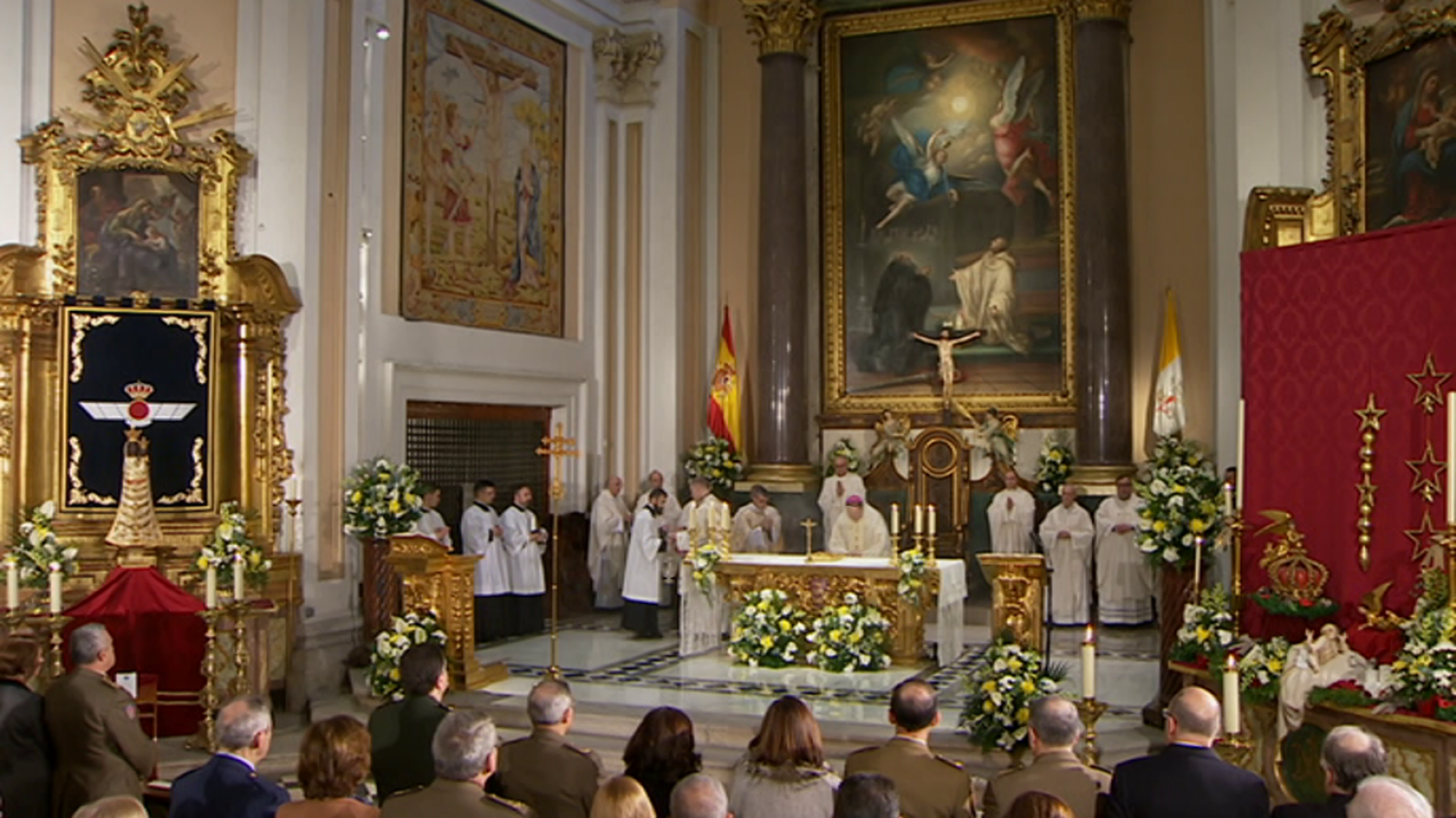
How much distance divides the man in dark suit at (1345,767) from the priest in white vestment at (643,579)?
34.4ft

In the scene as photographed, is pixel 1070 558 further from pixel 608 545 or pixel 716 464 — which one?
pixel 608 545

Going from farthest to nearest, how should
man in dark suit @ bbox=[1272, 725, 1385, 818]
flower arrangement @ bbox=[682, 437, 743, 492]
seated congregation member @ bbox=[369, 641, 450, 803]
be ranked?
flower arrangement @ bbox=[682, 437, 743, 492] → seated congregation member @ bbox=[369, 641, 450, 803] → man in dark suit @ bbox=[1272, 725, 1385, 818]

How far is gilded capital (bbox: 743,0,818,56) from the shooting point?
17172mm

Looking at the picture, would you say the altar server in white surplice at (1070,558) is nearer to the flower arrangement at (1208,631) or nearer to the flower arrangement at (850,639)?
the flower arrangement at (850,639)

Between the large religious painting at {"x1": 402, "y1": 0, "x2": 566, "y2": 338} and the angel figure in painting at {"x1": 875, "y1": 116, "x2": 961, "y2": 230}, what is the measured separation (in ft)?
13.7

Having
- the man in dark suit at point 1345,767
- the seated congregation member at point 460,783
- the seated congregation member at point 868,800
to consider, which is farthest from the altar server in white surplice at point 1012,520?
the seated congregation member at point 868,800

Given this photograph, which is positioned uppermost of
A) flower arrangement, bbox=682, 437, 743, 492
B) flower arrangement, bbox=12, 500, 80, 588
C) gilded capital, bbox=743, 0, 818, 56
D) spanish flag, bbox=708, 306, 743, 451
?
gilded capital, bbox=743, 0, 818, 56

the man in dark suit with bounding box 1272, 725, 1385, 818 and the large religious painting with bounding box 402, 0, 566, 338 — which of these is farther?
the large religious painting with bounding box 402, 0, 566, 338

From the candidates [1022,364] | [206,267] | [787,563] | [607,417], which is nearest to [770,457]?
[607,417]

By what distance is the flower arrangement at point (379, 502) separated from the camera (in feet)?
39.5

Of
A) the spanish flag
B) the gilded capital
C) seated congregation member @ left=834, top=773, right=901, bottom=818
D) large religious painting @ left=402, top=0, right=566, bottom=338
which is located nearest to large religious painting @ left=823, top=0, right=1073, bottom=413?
the gilded capital

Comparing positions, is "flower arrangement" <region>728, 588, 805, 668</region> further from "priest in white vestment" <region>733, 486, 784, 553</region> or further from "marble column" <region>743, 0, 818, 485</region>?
"marble column" <region>743, 0, 818, 485</region>

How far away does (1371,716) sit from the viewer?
741 cm

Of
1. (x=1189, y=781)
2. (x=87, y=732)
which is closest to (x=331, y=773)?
(x=87, y=732)
